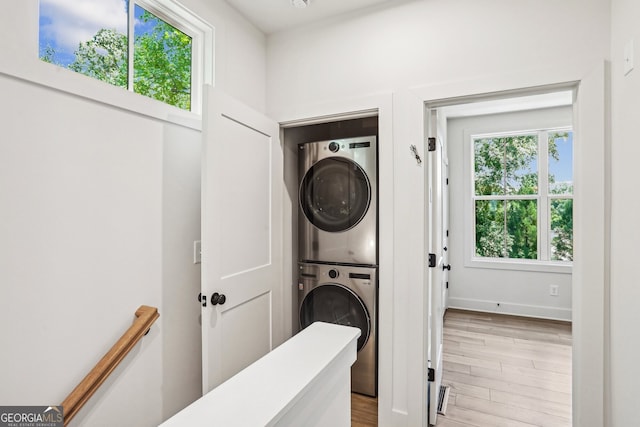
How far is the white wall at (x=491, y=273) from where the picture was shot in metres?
3.99

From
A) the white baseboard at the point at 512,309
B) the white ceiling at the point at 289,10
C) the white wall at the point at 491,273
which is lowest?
the white baseboard at the point at 512,309

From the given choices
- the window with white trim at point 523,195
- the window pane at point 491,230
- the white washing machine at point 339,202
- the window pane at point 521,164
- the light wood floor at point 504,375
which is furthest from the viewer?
the window pane at point 491,230

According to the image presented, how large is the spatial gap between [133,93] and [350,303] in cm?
195

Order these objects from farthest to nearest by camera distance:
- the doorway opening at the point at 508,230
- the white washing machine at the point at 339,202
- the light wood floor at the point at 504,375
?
the doorway opening at the point at 508,230 → the white washing machine at the point at 339,202 → the light wood floor at the point at 504,375

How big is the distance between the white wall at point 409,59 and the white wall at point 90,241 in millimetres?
754

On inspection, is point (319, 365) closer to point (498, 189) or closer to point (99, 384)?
point (99, 384)

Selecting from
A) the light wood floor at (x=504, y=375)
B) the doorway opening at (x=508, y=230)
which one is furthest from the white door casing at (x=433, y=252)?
the doorway opening at (x=508, y=230)

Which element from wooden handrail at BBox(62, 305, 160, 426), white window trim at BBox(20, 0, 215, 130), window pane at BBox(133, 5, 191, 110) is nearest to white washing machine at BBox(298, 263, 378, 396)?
wooden handrail at BBox(62, 305, 160, 426)

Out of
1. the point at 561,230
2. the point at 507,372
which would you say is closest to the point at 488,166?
the point at 561,230

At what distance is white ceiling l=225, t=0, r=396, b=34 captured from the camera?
2037mm

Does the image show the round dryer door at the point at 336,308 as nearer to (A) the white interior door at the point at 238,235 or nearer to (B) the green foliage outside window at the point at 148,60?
(A) the white interior door at the point at 238,235

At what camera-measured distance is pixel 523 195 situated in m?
4.27

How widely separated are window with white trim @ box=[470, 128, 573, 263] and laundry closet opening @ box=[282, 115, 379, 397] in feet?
9.00

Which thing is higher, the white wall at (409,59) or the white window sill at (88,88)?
the white wall at (409,59)
